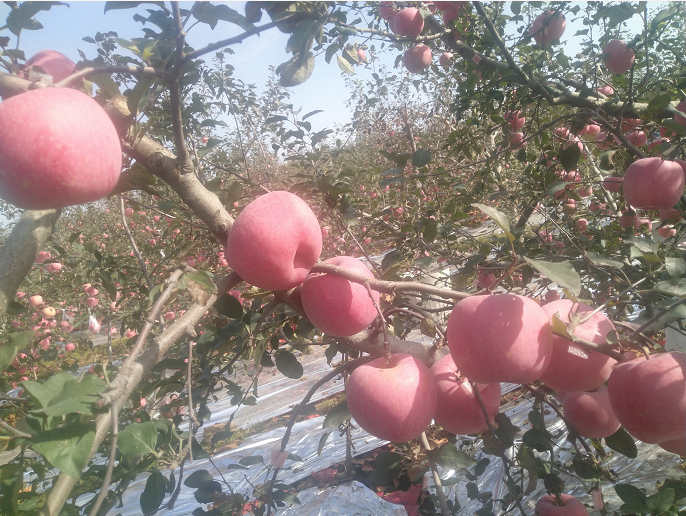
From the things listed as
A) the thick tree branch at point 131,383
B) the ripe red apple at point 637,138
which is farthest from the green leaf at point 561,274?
the ripe red apple at point 637,138

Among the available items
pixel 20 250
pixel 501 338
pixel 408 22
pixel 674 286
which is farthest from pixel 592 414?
pixel 408 22

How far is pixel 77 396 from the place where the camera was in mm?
411

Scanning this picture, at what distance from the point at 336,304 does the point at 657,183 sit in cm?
109

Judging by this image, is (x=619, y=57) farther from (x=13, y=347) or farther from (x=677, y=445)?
(x=13, y=347)

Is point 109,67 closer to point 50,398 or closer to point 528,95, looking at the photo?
point 50,398

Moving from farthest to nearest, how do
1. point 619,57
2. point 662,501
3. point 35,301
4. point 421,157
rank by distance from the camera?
point 35,301 < point 619,57 < point 421,157 < point 662,501

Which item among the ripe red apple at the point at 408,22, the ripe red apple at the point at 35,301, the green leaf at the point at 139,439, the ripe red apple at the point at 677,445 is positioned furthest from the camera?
the ripe red apple at the point at 35,301

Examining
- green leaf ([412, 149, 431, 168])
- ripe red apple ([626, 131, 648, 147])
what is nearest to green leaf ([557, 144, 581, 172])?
green leaf ([412, 149, 431, 168])

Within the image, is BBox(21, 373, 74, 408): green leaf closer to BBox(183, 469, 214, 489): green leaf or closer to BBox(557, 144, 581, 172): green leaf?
BBox(183, 469, 214, 489): green leaf

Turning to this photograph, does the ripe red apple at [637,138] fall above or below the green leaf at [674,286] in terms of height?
above

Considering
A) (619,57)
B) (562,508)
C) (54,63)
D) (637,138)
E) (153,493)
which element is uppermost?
(619,57)

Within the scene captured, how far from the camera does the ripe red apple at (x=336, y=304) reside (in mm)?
694

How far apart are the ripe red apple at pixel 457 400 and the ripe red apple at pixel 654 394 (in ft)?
0.69

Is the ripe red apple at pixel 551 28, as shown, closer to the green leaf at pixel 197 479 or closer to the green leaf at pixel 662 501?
the green leaf at pixel 662 501
